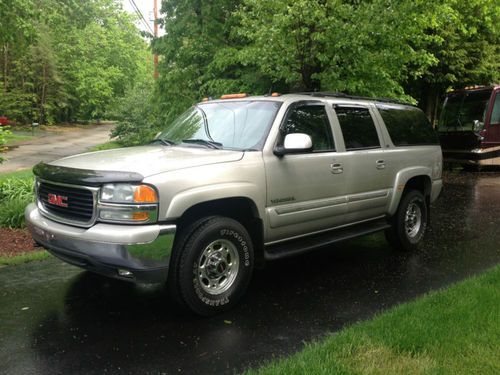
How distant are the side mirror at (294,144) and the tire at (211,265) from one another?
0.84m

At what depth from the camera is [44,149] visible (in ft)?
85.5

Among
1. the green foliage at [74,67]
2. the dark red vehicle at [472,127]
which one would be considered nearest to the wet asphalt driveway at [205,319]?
the dark red vehicle at [472,127]

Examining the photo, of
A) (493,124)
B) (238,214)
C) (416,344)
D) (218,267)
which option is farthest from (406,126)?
(493,124)

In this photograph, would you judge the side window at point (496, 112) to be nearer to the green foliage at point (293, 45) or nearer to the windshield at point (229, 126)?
the green foliage at point (293, 45)

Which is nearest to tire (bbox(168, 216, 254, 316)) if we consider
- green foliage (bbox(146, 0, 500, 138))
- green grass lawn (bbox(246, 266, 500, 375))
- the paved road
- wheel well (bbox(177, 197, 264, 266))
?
wheel well (bbox(177, 197, 264, 266))

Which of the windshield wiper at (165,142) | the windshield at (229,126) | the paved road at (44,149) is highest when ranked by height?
the windshield at (229,126)

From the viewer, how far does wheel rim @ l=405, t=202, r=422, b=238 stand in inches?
263

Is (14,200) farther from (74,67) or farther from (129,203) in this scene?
(74,67)

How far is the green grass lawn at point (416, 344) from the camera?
129 inches

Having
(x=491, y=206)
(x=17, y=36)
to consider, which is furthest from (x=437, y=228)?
(x=17, y=36)

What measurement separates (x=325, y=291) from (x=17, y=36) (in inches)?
466

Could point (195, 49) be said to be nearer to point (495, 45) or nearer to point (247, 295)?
point (247, 295)

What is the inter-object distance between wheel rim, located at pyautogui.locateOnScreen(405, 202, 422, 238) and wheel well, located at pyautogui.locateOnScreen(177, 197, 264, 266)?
2.67 meters

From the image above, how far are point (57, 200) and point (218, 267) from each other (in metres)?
1.49
